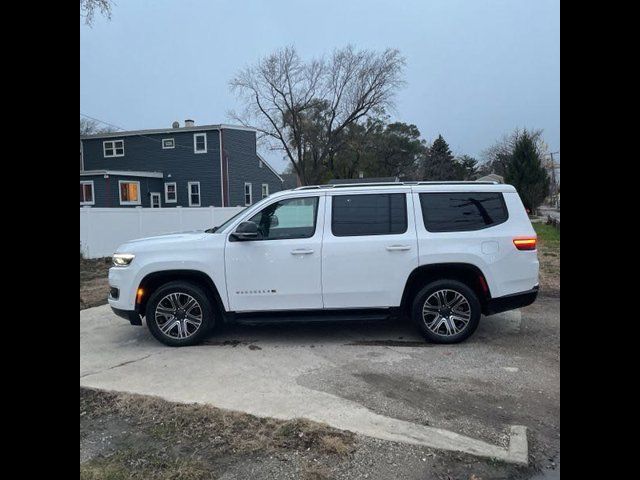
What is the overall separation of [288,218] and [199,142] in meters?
30.4

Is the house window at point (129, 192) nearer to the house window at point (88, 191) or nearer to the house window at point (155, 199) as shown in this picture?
the house window at point (155, 199)

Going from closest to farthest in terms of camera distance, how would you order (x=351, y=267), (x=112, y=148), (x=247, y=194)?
(x=351, y=267)
(x=112, y=148)
(x=247, y=194)

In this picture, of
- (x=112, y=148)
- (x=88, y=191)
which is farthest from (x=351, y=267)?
(x=112, y=148)

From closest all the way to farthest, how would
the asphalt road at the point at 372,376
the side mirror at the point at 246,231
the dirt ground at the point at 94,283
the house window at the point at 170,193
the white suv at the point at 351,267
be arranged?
the asphalt road at the point at 372,376 < the side mirror at the point at 246,231 < the white suv at the point at 351,267 < the dirt ground at the point at 94,283 < the house window at the point at 170,193

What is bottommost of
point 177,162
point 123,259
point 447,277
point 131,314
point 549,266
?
point 549,266

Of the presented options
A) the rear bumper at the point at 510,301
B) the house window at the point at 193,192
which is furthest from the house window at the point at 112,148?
the rear bumper at the point at 510,301

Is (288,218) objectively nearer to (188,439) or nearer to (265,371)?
(265,371)

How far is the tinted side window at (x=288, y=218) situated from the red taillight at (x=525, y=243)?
240cm

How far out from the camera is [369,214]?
6000 millimetres

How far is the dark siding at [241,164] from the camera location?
35.2 m

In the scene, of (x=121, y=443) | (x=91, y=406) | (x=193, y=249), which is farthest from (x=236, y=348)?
(x=121, y=443)

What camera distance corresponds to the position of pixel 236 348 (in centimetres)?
595
